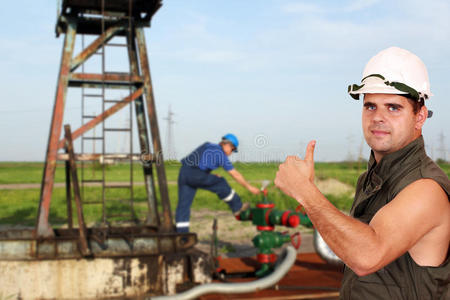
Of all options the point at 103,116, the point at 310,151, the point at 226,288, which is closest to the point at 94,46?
the point at 103,116

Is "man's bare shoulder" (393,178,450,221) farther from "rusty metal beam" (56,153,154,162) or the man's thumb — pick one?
"rusty metal beam" (56,153,154,162)

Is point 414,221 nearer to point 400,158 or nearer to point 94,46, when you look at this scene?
point 400,158

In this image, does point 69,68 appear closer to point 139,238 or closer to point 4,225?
point 139,238

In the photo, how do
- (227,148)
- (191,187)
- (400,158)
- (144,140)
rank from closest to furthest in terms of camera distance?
1. (400,158)
2. (227,148)
3. (191,187)
4. (144,140)

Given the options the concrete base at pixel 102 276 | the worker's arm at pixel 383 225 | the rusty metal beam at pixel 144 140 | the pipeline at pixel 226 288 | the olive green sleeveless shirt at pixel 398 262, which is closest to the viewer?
the worker's arm at pixel 383 225

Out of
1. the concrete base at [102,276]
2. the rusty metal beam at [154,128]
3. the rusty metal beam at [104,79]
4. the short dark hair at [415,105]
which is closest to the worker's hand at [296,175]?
the short dark hair at [415,105]

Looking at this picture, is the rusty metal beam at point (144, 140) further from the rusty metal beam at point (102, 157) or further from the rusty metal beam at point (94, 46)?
the rusty metal beam at point (102, 157)

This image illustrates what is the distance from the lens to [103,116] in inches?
269

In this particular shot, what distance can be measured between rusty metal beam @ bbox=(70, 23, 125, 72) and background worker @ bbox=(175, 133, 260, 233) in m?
2.06

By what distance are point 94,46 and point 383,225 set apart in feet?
21.2

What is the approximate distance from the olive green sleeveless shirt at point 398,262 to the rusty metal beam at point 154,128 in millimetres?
5335

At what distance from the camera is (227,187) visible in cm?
716

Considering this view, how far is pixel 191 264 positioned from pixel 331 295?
170 cm

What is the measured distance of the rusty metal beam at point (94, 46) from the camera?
6.99 meters
